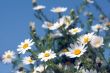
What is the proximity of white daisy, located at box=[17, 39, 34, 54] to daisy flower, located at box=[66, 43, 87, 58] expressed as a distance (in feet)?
0.88

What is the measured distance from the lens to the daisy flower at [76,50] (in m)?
2.00

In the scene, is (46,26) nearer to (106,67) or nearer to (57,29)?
(57,29)

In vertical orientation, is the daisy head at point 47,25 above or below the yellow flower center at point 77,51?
above

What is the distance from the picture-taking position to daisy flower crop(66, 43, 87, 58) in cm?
200

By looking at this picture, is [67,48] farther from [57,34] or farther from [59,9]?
[59,9]

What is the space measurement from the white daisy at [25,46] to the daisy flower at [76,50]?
27 centimetres

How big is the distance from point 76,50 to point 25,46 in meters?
0.37

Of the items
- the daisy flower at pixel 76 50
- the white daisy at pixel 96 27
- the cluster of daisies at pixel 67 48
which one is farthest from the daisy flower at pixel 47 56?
the white daisy at pixel 96 27

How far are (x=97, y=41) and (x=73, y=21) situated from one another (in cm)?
56

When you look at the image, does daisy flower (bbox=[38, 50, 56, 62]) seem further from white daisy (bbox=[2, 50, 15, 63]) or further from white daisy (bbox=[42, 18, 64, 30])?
white daisy (bbox=[2, 50, 15, 63])

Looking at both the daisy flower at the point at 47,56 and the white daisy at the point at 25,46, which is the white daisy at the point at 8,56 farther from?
the daisy flower at the point at 47,56

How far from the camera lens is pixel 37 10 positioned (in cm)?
274

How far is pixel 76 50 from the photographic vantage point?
6.70 feet

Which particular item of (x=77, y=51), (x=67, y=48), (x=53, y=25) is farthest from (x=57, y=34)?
(x=77, y=51)
